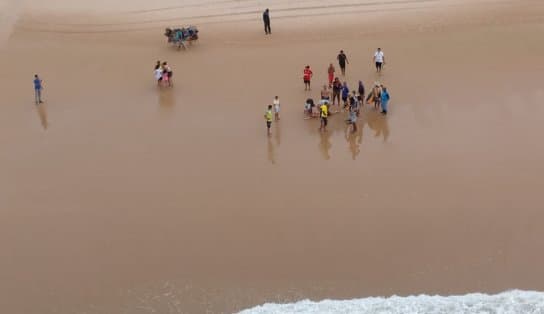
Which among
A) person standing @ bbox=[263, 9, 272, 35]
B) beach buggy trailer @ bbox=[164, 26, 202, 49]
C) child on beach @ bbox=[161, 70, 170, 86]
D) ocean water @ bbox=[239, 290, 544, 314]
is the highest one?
person standing @ bbox=[263, 9, 272, 35]

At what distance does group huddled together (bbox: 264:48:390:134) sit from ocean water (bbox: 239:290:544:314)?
319 inches

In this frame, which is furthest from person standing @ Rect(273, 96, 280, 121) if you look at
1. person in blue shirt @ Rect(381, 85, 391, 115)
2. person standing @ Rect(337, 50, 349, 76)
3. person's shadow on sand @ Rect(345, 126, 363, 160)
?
person standing @ Rect(337, 50, 349, 76)

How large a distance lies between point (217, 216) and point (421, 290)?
18.7 feet

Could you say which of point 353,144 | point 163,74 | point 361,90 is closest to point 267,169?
point 353,144

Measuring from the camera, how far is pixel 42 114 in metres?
24.0

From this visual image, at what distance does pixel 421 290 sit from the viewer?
15133 millimetres

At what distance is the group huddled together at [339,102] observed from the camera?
71.6 ft

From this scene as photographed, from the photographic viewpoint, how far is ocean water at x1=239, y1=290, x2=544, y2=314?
45.8 ft

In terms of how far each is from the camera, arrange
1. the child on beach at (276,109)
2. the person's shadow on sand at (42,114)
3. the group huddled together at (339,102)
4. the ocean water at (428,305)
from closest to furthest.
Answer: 1. the ocean water at (428,305)
2. the group huddled together at (339,102)
3. the child on beach at (276,109)
4. the person's shadow on sand at (42,114)

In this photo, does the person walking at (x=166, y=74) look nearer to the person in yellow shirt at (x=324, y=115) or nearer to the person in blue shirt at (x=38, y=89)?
the person in blue shirt at (x=38, y=89)

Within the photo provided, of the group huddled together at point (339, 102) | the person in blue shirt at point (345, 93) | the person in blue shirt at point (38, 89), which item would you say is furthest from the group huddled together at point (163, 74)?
the person in blue shirt at point (345, 93)

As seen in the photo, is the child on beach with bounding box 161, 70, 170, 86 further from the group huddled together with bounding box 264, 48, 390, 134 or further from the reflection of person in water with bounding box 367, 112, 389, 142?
the reflection of person in water with bounding box 367, 112, 389, 142

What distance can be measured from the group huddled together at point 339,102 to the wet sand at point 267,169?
1.38ft

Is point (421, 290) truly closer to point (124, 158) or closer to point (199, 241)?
point (199, 241)
